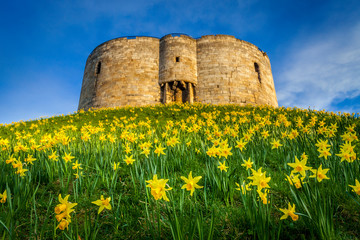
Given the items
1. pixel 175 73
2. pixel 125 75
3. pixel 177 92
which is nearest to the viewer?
pixel 175 73

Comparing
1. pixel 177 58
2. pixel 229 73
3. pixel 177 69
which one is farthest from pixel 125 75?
pixel 229 73

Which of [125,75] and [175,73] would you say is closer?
[175,73]

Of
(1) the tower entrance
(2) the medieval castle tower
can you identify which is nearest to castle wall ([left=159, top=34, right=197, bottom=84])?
(2) the medieval castle tower

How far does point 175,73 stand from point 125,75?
4552mm

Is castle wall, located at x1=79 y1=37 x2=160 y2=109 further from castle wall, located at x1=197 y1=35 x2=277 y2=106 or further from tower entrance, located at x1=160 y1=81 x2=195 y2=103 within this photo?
castle wall, located at x1=197 y1=35 x2=277 y2=106

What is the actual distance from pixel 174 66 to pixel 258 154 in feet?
48.9

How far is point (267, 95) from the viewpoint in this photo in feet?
61.6

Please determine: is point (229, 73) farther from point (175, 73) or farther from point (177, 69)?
point (175, 73)

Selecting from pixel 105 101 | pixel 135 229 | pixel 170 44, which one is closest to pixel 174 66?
pixel 170 44

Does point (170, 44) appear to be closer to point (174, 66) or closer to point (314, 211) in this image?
point (174, 66)

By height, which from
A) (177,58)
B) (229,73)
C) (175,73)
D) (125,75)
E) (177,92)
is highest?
(177,58)

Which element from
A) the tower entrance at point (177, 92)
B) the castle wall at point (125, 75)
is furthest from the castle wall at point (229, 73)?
the castle wall at point (125, 75)

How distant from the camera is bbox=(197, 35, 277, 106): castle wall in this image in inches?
650

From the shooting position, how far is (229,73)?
55.8ft
